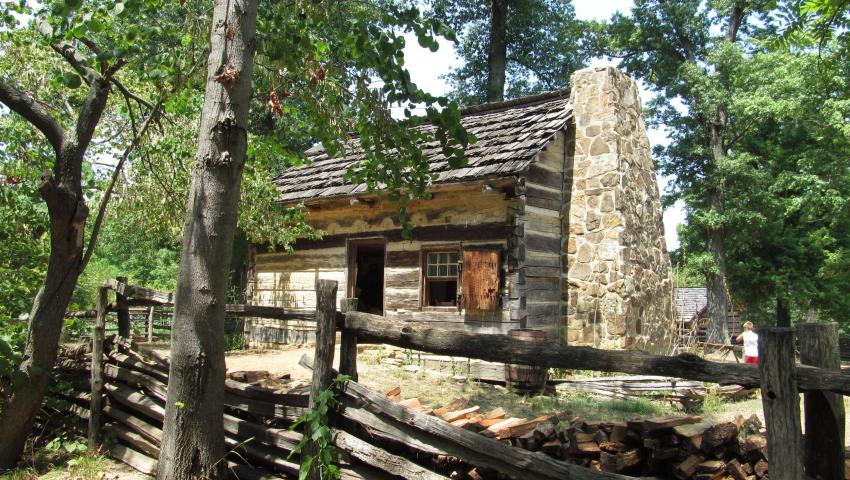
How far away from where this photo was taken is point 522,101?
1371 cm

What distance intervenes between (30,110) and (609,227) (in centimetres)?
956

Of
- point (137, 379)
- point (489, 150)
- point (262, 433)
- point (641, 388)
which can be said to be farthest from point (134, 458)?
point (489, 150)

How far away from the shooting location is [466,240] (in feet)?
36.2

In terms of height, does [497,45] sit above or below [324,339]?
above

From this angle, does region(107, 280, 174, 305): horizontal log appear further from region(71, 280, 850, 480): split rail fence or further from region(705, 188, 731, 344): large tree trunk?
region(705, 188, 731, 344): large tree trunk

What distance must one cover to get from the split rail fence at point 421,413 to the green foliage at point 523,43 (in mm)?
22158

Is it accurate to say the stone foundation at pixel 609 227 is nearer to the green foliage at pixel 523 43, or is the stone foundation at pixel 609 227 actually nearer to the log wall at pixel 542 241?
the log wall at pixel 542 241

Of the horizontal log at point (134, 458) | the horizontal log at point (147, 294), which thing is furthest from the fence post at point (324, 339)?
the horizontal log at point (147, 294)

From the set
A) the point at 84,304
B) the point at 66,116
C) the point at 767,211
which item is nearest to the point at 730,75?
the point at 767,211

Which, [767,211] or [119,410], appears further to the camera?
[767,211]

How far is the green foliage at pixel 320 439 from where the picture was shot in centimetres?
432

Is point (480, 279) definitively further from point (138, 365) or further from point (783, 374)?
point (783, 374)

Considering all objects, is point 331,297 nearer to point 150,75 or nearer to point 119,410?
point 150,75

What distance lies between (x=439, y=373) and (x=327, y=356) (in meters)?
6.05
